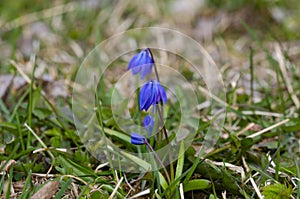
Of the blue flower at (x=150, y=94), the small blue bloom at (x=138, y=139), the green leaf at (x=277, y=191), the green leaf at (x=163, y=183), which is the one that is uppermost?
the blue flower at (x=150, y=94)

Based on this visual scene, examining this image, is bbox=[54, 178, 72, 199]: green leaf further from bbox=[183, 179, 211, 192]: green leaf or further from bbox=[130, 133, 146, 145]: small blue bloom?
bbox=[183, 179, 211, 192]: green leaf

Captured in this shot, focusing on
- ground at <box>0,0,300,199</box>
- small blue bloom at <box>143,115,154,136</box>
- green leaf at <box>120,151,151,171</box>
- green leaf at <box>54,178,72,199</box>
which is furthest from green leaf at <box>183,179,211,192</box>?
green leaf at <box>54,178,72,199</box>

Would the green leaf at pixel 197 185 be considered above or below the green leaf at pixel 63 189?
below

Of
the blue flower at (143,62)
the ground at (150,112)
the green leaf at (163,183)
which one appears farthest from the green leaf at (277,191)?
the blue flower at (143,62)

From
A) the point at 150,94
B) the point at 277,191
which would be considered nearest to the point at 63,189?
the point at 150,94

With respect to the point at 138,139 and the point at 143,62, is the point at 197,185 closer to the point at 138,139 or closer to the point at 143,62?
the point at 138,139

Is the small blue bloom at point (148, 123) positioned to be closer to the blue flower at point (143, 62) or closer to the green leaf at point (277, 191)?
the blue flower at point (143, 62)
